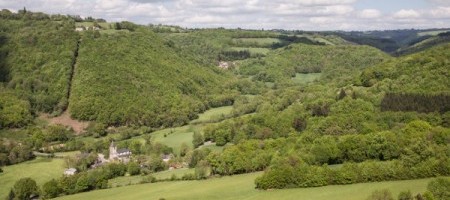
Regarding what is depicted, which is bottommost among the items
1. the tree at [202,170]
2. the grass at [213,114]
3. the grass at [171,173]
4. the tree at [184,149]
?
the grass at [213,114]

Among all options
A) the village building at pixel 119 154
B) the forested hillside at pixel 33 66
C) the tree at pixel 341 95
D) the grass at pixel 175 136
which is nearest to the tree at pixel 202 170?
the village building at pixel 119 154

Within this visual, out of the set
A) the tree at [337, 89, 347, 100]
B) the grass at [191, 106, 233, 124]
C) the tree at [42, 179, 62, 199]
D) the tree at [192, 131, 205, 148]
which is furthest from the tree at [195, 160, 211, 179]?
the grass at [191, 106, 233, 124]

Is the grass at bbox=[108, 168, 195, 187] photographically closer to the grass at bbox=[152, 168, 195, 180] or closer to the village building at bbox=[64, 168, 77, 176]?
the grass at bbox=[152, 168, 195, 180]

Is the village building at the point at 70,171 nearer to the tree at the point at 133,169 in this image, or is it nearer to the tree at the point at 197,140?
the tree at the point at 133,169

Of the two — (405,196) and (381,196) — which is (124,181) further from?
(405,196)

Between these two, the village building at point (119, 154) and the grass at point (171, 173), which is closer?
the grass at point (171, 173)

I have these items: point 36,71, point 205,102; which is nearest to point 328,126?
point 205,102
